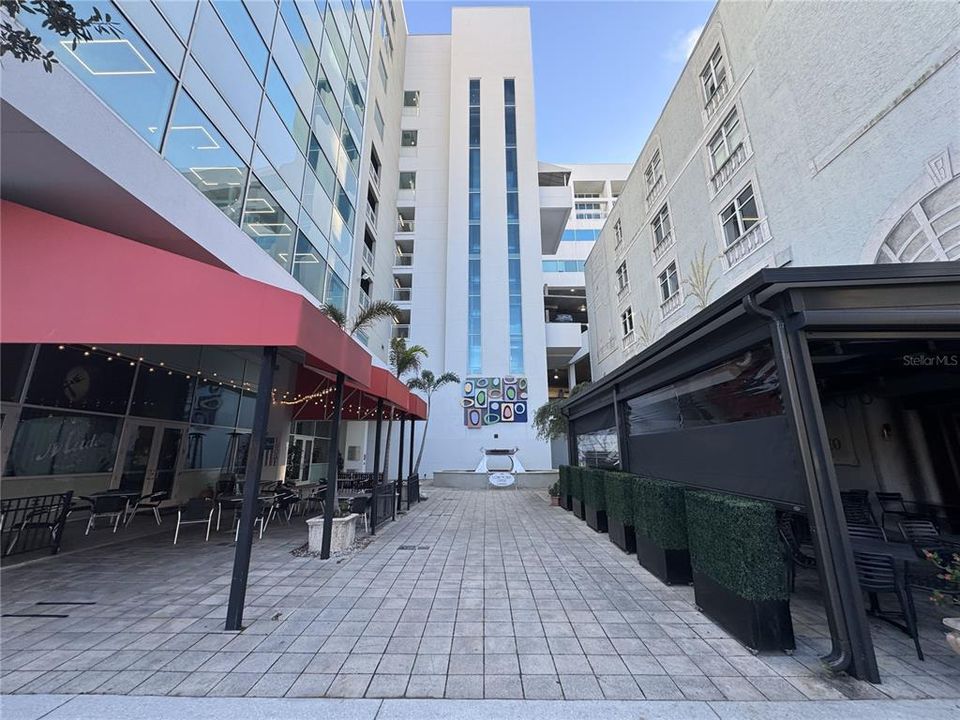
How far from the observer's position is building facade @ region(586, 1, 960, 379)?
5.68 meters

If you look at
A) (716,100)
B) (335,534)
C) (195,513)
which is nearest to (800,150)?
(716,100)

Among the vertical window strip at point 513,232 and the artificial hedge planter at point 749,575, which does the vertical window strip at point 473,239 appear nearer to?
the vertical window strip at point 513,232

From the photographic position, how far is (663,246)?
A: 14.0 metres

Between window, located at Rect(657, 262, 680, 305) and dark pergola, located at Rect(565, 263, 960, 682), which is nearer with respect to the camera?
dark pergola, located at Rect(565, 263, 960, 682)

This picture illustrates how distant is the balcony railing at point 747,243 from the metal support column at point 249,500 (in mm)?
11283

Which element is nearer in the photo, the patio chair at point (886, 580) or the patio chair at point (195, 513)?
the patio chair at point (886, 580)

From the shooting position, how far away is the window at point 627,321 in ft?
55.2

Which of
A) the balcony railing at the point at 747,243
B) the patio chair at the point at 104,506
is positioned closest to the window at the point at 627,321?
the balcony railing at the point at 747,243

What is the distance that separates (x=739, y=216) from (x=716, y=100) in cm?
400

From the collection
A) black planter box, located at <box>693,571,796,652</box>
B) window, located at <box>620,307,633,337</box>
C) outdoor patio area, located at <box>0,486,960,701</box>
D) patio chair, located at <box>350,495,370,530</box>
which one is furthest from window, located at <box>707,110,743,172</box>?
patio chair, located at <box>350,495,370,530</box>

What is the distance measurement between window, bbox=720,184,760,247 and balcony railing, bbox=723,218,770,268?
145 mm

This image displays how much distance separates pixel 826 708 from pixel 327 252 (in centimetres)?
1307

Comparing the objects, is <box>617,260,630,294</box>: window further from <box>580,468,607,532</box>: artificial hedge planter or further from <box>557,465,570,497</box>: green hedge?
<box>580,468,607,532</box>: artificial hedge planter

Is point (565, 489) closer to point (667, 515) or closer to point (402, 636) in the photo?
point (667, 515)
